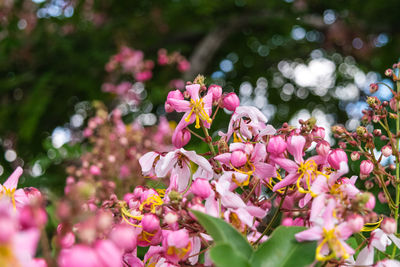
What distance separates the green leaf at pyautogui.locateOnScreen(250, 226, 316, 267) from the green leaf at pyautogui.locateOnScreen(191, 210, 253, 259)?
0.05 feet

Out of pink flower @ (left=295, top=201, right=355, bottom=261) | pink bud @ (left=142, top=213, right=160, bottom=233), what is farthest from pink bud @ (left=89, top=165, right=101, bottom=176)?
pink flower @ (left=295, top=201, right=355, bottom=261)

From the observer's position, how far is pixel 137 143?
1.70m

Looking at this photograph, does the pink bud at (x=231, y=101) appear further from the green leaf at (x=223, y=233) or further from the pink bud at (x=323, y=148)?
the green leaf at (x=223, y=233)

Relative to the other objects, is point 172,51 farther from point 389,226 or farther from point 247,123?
point 389,226

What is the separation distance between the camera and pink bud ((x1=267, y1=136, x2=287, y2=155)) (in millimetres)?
555

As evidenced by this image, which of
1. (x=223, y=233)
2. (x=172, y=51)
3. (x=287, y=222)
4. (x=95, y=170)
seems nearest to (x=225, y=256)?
(x=223, y=233)

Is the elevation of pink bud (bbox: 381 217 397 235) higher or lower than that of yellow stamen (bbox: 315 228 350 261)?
lower

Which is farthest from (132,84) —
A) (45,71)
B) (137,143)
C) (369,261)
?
(369,261)

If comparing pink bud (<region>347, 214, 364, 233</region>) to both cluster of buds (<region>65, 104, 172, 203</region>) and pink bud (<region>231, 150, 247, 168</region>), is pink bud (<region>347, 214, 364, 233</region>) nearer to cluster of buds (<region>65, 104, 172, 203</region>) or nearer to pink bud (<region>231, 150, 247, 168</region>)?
pink bud (<region>231, 150, 247, 168</region>)

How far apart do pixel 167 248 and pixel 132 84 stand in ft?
7.95

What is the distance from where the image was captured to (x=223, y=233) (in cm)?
43

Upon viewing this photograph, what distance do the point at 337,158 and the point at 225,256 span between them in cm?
24

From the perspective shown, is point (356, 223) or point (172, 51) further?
point (172, 51)

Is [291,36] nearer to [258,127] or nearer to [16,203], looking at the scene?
[258,127]
